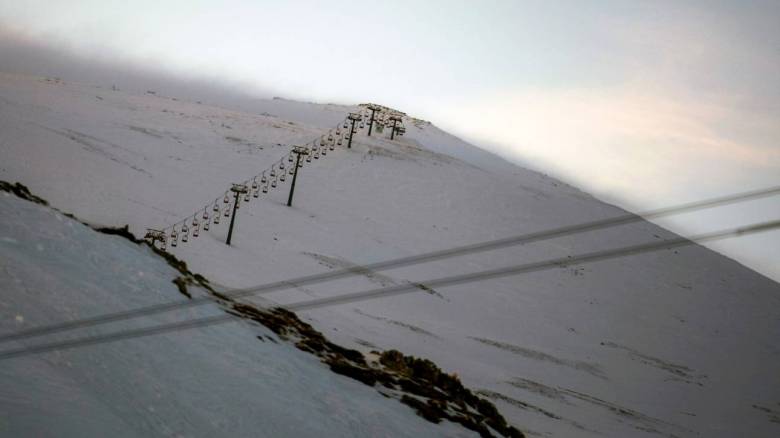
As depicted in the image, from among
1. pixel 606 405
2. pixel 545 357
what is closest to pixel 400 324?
pixel 545 357

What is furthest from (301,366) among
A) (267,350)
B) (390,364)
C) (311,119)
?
(311,119)

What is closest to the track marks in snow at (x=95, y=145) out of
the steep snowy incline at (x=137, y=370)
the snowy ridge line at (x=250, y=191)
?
the snowy ridge line at (x=250, y=191)

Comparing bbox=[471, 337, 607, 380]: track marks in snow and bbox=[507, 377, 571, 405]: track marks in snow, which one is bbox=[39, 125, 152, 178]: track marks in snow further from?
bbox=[507, 377, 571, 405]: track marks in snow

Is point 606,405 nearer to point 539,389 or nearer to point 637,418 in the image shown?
point 637,418

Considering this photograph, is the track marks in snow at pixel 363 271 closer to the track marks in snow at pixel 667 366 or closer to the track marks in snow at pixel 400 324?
the track marks in snow at pixel 400 324

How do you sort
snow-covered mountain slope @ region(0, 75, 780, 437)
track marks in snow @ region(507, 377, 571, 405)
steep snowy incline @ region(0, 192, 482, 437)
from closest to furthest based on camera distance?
steep snowy incline @ region(0, 192, 482, 437), track marks in snow @ region(507, 377, 571, 405), snow-covered mountain slope @ region(0, 75, 780, 437)

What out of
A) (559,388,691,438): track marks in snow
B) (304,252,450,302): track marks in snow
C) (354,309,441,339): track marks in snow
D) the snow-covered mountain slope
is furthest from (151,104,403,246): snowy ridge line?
(559,388,691,438): track marks in snow

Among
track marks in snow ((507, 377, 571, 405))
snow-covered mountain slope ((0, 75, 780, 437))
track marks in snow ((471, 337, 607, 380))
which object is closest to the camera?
track marks in snow ((507, 377, 571, 405))

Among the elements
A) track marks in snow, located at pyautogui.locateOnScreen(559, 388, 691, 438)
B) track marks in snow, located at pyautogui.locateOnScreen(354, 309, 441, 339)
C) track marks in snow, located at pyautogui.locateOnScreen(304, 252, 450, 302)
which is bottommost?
track marks in snow, located at pyautogui.locateOnScreen(559, 388, 691, 438)
